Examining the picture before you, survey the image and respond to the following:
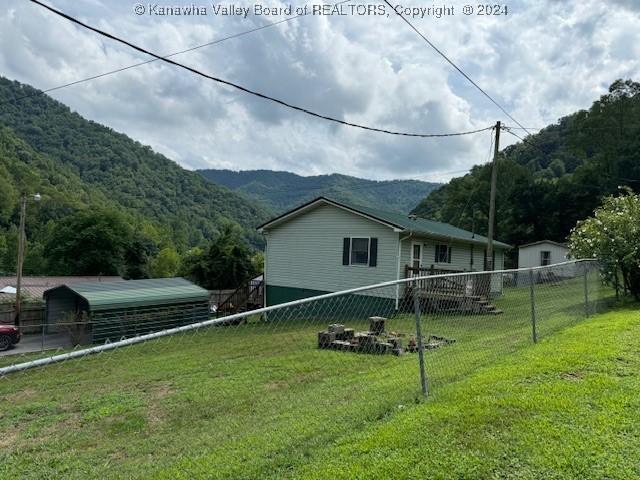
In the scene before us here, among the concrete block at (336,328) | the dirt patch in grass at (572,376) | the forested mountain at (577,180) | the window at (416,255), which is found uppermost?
the forested mountain at (577,180)

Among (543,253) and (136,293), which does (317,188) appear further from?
(136,293)

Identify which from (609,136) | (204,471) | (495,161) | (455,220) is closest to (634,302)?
(495,161)

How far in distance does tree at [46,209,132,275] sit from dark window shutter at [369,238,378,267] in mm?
34385

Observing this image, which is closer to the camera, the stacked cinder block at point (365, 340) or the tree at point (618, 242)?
the stacked cinder block at point (365, 340)

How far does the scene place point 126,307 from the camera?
18.7 metres

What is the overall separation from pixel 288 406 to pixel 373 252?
12.4 m

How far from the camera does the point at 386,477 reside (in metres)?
2.64

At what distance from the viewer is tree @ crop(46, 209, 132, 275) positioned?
42406 mm

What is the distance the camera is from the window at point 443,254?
59.7 ft

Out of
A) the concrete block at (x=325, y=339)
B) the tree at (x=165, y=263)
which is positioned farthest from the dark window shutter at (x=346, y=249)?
the tree at (x=165, y=263)

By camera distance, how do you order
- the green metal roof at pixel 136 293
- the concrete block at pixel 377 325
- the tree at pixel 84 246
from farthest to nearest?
the tree at pixel 84 246, the green metal roof at pixel 136 293, the concrete block at pixel 377 325

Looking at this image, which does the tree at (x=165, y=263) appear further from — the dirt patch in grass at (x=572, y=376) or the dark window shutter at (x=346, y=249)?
the dirt patch in grass at (x=572, y=376)

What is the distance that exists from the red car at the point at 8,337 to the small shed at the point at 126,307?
1374 mm

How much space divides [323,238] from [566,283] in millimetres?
10518
